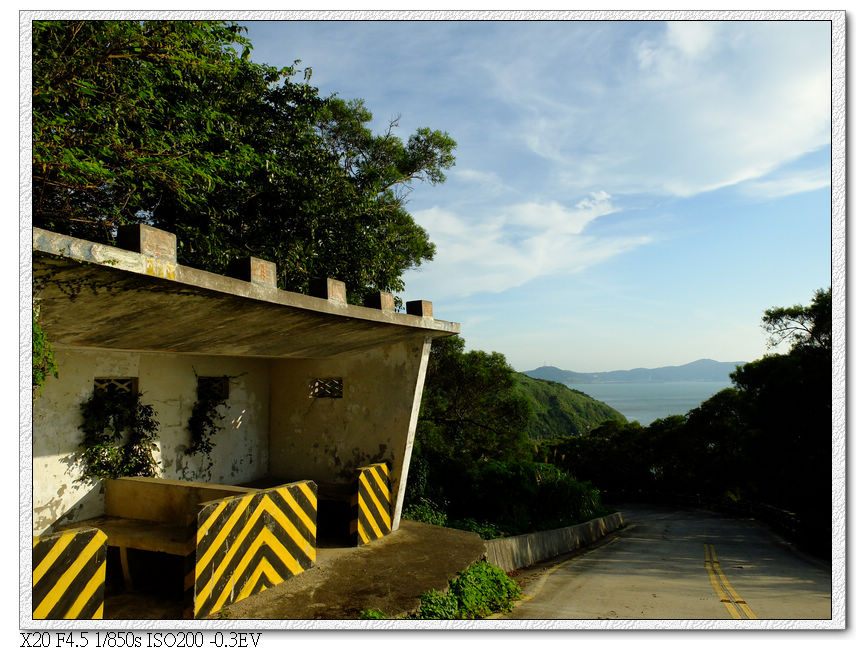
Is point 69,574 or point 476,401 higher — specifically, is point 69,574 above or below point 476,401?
above

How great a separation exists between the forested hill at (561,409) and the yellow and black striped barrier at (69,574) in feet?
144

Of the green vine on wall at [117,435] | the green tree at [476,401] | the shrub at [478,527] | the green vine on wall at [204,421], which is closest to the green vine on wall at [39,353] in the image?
the green vine on wall at [117,435]

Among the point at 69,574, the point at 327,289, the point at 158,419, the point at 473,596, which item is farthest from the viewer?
the point at 158,419

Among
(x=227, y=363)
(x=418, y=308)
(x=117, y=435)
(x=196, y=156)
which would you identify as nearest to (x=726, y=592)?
(x=418, y=308)

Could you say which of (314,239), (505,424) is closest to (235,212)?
(314,239)

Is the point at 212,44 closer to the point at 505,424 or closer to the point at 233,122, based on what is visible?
the point at 233,122

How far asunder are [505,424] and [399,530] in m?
8.68

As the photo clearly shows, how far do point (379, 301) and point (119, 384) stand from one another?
286 centimetres

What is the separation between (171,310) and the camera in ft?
12.2

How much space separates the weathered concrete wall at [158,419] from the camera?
4.95 meters

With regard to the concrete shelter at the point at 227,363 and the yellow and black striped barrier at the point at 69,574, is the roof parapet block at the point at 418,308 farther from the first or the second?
the yellow and black striped barrier at the point at 69,574

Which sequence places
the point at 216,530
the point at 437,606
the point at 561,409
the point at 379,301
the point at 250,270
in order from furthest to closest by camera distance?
1. the point at 561,409
2. the point at 379,301
3. the point at 437,606
4. the point at 216,530
5. the point at 250,270

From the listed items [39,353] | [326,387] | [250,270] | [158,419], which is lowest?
[158,419]

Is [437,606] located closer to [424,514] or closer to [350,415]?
[350,415]
